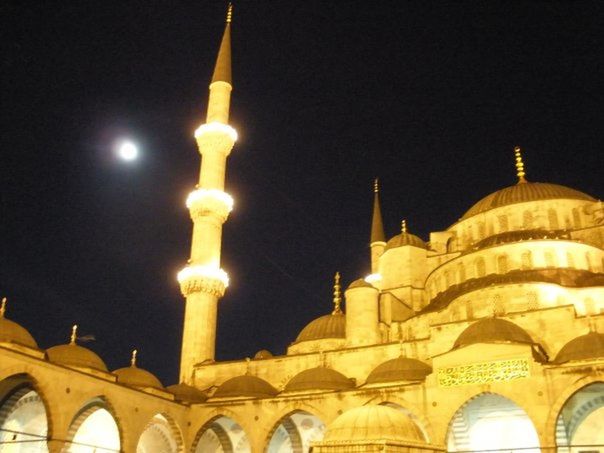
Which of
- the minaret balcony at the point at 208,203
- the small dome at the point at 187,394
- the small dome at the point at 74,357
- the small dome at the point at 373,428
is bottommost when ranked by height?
the small dome at the point at 373,428

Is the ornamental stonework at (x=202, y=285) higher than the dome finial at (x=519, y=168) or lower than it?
lower

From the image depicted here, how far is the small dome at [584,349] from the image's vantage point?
14172mm

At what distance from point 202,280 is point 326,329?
4.99 metres

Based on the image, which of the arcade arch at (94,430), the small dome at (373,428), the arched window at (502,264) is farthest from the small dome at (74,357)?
the arched window at (502,264)

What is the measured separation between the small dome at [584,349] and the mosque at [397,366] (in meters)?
0.04

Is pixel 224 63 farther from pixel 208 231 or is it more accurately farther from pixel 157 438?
pixel 157 438

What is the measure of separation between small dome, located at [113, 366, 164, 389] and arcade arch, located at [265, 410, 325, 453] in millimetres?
4091

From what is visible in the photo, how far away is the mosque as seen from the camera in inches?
565

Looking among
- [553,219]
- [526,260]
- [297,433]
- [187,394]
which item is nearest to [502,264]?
[526,260]

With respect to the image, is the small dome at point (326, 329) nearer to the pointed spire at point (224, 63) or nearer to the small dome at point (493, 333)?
the small dome at point (493, 333)

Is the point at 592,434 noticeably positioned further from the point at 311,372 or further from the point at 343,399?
the point at 311,372

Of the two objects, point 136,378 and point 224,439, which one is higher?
point 136,378

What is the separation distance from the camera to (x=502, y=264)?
67.9ft

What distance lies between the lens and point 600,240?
22.2 m
